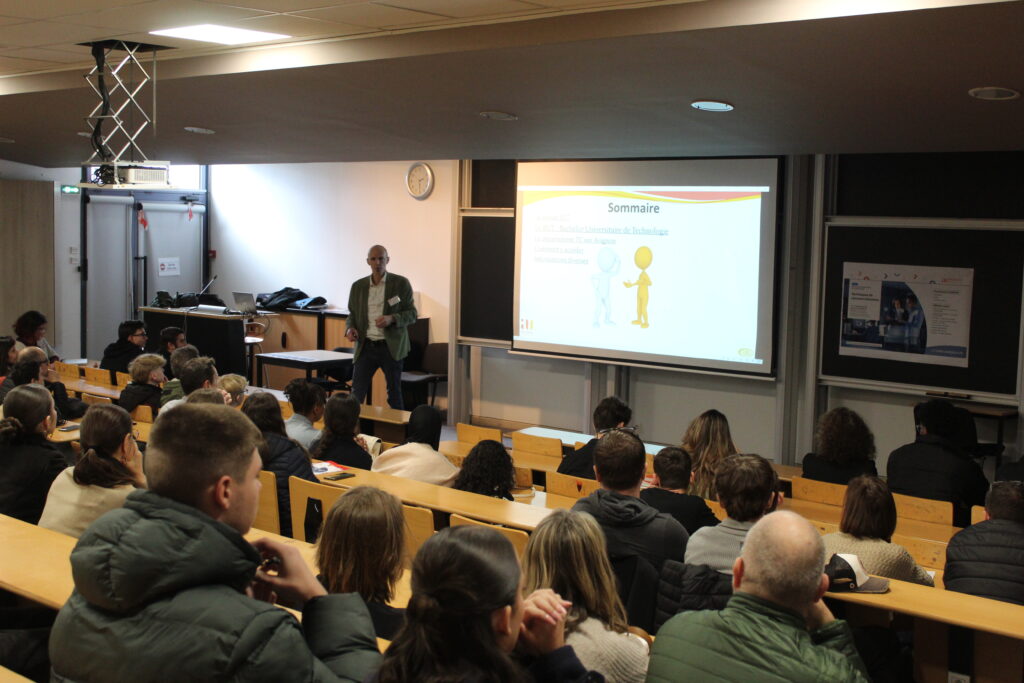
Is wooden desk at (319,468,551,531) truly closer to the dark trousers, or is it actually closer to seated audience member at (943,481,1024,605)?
seated audience member at (943,481,1024,605)

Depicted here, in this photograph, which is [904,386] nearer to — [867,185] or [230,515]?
[867,185]

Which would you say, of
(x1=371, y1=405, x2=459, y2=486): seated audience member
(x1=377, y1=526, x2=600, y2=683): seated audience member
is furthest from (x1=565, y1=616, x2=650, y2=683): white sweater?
(x1=371, y1=405, x2=459, y2=486): seated audience member

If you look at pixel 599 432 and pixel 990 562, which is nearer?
pixel 990 562

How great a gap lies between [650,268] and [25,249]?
309 inches

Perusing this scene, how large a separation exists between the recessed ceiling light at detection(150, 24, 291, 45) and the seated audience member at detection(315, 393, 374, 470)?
1.84 meters

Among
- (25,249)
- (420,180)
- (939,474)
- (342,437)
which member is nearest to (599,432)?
(342,437)

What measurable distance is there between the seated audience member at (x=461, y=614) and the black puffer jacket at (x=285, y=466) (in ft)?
9.14

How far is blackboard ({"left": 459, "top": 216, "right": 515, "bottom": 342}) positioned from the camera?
31.7ft

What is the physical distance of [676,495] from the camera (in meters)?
3.89

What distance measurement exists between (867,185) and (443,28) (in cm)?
465

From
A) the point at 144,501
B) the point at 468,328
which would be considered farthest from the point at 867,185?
the point at 144,501

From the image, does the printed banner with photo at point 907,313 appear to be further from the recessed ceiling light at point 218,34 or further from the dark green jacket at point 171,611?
the dark green jacket at point 171,611

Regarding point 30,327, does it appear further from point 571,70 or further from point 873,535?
point 873,535

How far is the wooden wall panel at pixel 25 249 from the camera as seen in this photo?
11586 mm
